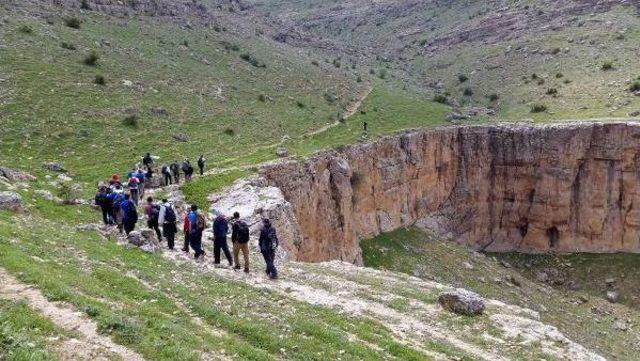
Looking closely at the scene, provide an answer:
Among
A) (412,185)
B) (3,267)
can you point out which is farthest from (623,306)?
(3,267)

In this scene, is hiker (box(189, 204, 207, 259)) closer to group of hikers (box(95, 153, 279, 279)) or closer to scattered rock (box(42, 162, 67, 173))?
group of hikers (box(95, 153, 279, 279))

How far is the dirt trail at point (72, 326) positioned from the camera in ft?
34.5

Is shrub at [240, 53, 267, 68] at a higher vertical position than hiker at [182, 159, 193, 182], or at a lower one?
higher

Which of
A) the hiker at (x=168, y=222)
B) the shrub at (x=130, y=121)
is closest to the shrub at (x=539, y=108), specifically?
the shrub at (x=130, y=121)

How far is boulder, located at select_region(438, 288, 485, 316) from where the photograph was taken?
63.1 feet

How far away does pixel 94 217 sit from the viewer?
2369cm

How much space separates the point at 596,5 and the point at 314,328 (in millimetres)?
83650

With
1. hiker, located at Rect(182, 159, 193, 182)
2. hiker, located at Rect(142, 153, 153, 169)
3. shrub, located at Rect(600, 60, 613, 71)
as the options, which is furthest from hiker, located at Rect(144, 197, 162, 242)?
shrub, located at Rect(600, 60, 613, 71)

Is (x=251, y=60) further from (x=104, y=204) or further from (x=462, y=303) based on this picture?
(x=462, y=303)

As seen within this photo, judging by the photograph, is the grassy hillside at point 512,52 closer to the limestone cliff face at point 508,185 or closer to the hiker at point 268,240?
the limestone cliff face at point 508,185

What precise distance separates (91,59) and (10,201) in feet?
86.4

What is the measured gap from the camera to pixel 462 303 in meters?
19.4

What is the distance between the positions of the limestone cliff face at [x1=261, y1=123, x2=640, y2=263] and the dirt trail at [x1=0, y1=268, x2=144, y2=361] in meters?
32.4

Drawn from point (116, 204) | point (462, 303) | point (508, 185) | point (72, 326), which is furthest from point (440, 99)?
point (72, 326)
